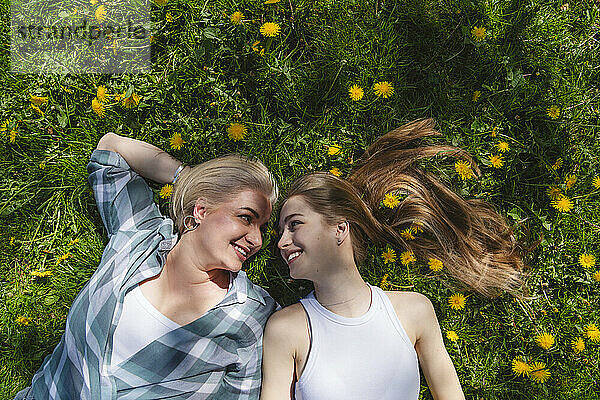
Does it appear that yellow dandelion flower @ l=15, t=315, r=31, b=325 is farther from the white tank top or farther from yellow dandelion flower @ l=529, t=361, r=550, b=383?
yellow dandelion flower @ l=529, t=361, r=550, b=383

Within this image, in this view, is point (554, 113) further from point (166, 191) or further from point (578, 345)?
point (166, 191)

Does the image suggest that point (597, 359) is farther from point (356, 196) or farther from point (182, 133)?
Answer: point (182, 133)

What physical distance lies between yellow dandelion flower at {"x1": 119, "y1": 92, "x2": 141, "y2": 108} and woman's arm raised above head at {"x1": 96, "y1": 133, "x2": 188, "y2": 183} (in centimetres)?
35

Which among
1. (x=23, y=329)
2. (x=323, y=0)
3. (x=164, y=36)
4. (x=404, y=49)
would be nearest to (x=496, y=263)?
(x=404, y=49)

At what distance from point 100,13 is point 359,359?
2782mm

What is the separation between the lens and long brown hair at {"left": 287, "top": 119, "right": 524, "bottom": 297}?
9.28ft

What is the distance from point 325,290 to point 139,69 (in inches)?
76.7

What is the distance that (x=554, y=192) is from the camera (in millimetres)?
2939

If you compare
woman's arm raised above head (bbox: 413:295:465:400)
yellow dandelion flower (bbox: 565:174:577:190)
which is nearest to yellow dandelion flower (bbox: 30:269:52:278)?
woman's arm raised above head (bbox: 413:295:465:400)

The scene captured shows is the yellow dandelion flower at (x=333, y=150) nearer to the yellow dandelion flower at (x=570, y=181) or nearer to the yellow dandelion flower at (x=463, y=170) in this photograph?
the yellow dandelion flower at (x=463, y=170)

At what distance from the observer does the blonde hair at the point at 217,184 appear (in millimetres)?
2555

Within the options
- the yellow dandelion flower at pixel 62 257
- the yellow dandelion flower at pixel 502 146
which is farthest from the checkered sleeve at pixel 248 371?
the yellow dandelion flower at pixel 502 146

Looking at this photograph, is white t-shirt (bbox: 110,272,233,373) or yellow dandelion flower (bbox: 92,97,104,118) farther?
yellow dandelion flower (bbox: 92,97,104,118)

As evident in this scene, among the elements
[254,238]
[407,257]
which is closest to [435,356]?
[407,257]
